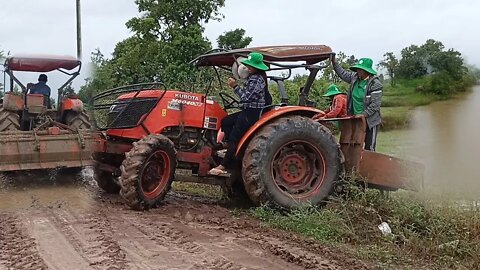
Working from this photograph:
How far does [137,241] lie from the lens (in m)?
5.58

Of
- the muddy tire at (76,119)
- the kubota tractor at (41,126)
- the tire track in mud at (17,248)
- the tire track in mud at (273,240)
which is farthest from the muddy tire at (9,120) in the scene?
the tire track in mud at (273,240)

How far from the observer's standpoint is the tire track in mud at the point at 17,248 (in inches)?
191

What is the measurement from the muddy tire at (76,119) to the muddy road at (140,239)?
2.04 meters

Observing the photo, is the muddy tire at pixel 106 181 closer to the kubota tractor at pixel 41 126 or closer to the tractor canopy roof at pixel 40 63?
the kubota tractor at pixel 41 126

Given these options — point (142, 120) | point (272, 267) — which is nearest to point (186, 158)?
point (142, 120)

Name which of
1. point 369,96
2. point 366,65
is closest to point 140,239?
point 369,96

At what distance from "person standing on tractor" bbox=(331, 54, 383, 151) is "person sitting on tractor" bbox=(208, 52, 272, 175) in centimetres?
99

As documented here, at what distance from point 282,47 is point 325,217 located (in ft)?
7.08

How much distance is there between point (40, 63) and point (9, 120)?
3.52 ft

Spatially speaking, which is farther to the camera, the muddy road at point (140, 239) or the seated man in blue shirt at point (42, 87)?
the seated man in blue shirt at point (42, 87)

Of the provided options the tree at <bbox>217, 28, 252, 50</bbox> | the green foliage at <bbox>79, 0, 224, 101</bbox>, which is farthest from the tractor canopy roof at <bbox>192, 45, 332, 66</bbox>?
the tree at <bbox>217, 28, 252, 50</bbox>

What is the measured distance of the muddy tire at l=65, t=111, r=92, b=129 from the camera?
9.82 metres

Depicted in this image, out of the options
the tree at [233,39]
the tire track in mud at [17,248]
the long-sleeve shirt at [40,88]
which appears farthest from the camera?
the tree at [233,39]

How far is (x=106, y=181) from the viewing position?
837 cm
